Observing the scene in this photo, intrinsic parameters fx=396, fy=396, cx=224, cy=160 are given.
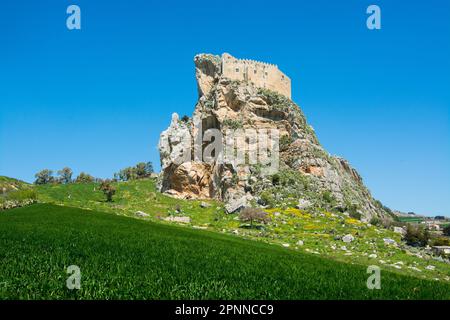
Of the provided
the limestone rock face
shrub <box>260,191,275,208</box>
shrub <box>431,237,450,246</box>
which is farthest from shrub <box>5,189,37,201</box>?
shrub <box>431,237,450,246</box>

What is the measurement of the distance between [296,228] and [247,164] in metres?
24.8

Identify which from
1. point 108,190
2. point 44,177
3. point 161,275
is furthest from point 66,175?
point 161,275

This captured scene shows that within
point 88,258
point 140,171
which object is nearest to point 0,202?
point 88,258

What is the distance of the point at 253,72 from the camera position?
3211 inches

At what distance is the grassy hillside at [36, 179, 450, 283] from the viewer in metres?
31.0

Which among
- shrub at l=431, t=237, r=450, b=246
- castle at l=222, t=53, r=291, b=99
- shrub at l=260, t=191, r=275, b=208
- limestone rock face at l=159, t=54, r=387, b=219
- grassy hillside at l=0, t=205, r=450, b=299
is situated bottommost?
Answer: shrub at l=431, t=237, r=450, b=246

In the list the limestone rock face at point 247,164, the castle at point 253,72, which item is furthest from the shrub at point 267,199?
the castle at point 253,72

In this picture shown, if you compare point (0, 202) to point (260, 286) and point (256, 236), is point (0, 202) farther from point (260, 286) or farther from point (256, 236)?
point (260, 286)

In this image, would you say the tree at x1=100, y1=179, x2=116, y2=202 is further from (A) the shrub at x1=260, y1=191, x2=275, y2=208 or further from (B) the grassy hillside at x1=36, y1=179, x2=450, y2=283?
(A) the shrub at x1=260, y1=191, x2=275, y2=208

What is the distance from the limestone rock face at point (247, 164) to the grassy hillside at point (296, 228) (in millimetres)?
5431

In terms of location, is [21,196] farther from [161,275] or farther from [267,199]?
[161,275]

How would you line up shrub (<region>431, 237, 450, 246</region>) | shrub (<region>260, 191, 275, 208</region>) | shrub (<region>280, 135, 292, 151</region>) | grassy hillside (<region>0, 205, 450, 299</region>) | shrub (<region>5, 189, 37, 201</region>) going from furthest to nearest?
shrub (<region>280, 135, 292, 151</region>), shrub (<region>260, 191, 275, 208</region>), shrub (<region>5, 189, 37, 201</region>), shrub (<region>431, 237, 450, 246</region>), grassy hillside (<region>0, 205, 450, 299</region>)

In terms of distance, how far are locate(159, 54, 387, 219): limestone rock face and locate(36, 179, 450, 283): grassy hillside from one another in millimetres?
5431

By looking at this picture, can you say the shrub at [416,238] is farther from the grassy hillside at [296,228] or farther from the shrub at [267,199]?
the shrub at [267,199]
